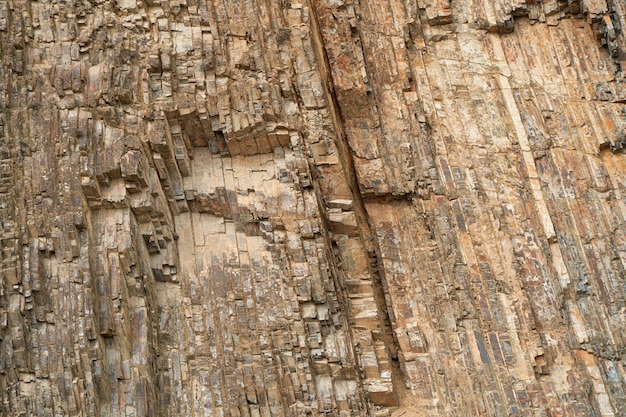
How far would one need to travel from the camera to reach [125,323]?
12.2 metres

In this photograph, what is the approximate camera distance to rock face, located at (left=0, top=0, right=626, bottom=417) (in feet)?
40.8

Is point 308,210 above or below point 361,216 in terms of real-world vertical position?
below

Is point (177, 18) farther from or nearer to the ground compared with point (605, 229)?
farther from the ground

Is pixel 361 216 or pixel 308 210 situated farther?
pixel 361 216

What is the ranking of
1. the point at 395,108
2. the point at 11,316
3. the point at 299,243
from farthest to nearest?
the point at 395,108, the point at 299,243, the point at 11,316

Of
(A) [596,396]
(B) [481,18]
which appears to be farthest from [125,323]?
(B) [481,18]

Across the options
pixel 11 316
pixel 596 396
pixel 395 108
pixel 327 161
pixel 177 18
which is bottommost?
pixel 596 396

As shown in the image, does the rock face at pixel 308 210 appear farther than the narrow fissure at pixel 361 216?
No

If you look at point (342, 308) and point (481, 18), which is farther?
point (481, 18)

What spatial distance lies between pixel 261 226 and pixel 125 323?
2537 millimetres

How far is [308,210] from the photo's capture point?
13734mm

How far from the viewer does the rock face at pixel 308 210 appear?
1244 centimetres

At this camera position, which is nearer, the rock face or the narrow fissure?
the rock face

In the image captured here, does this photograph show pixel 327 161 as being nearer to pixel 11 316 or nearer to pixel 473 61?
pixel 473 61
